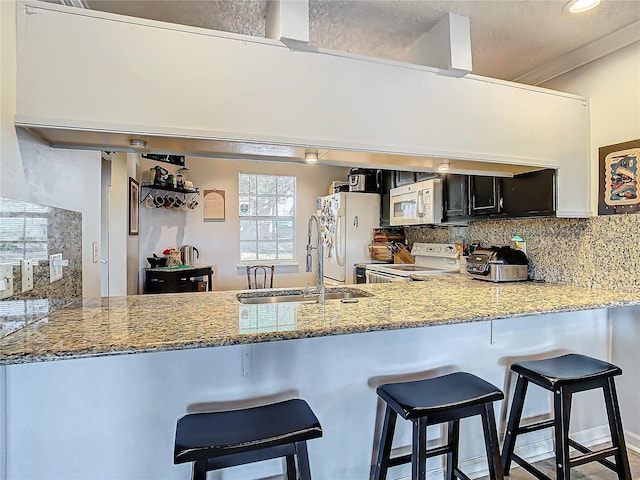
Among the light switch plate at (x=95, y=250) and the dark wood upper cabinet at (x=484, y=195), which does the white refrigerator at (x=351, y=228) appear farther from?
the light switch plate at (x=95, y=250)

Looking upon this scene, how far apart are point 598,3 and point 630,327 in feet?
5.95

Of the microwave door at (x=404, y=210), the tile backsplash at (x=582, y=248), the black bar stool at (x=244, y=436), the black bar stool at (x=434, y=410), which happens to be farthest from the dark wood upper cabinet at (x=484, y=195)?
the black bar stool at (x=244, y=436)

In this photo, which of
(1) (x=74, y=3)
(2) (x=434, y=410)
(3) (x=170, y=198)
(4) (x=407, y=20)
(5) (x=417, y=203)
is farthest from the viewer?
(3) (x=170, y=198)

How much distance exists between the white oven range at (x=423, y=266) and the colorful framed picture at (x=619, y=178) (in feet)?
4.49

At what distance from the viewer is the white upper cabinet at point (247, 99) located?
131 centimetres

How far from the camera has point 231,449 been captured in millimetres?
1071

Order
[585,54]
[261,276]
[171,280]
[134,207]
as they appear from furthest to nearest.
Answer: [261,276]
[171,280]
[134,207]
[585,54]

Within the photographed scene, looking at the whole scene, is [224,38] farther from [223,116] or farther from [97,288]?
[97,288]

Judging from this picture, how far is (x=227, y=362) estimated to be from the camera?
4.79 ft

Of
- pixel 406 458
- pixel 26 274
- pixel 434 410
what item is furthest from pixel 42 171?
pixel 406 458

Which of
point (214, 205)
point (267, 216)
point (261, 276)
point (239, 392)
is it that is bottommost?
point (239, 392)

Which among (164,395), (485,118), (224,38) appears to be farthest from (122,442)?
(485,118)

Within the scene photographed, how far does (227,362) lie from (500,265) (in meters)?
2.02

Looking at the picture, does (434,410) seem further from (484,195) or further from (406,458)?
(484,195)
